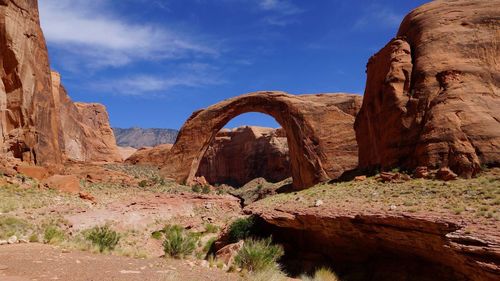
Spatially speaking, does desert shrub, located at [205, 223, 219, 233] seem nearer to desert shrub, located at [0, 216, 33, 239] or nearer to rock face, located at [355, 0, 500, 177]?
rock face, located at [355, 0, 500, 177]

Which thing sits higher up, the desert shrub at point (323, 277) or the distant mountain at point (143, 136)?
the distant mountain at point (143, 136)

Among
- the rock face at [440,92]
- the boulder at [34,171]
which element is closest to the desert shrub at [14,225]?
the boulder at [34,171]

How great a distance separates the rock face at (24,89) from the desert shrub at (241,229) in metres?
11.6

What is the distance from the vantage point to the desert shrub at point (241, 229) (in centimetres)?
1533

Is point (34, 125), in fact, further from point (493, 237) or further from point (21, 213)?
point (493, 237)

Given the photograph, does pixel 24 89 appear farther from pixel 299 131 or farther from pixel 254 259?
pixel 299 131

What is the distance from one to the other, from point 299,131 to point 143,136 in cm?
15231

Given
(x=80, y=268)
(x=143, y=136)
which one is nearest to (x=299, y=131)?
(x=80, y=268)

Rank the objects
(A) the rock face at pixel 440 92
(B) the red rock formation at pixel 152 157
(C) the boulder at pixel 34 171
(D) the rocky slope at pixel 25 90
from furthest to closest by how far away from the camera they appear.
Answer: (B) the red rock formation at pixel 152 157
(D) the rocky slope at pixel 25 90
(C) the boulder at pixel 34 171
(A) the rock face at pixel 440 92

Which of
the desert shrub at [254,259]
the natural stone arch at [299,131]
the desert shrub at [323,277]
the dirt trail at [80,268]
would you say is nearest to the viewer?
the dirt trail at [80,268]

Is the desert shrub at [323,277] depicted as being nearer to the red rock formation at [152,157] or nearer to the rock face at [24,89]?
the rock face at [24,89]

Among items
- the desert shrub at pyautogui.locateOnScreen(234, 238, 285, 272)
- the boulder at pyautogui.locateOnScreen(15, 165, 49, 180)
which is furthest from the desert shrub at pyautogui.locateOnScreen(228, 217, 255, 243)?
the boulder at pyautogui.locateOnScreen(15, 165, 49, 180)

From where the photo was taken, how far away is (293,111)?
30.2 meters

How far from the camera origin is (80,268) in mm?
6527
